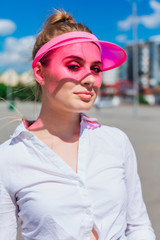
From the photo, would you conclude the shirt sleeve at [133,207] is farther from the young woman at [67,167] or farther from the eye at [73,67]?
the eye at [73,67]

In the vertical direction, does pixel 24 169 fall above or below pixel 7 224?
above

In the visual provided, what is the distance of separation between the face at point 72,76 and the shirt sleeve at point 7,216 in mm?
409

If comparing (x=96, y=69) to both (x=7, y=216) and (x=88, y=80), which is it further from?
(x=7, y=216)

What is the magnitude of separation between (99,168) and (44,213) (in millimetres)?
274

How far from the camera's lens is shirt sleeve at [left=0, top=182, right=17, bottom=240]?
1.16 metres

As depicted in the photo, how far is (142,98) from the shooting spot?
6053 cm

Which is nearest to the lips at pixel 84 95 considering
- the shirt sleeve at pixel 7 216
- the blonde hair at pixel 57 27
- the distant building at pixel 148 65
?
the blonde hair at pixel 57 27

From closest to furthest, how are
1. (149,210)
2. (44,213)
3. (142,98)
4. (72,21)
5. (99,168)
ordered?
(44,213) < (99,168) < (72,21) < (149,210) < (142,98)

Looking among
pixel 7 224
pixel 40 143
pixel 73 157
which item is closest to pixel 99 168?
pixel 73 157

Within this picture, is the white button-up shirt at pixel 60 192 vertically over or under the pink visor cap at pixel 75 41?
under

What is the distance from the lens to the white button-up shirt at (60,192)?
1126 millimetres

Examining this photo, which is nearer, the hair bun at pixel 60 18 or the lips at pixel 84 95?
the lips at pixel 84 95

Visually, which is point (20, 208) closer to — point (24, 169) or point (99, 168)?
point (24, 169)

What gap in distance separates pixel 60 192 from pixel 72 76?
1.43 feet
